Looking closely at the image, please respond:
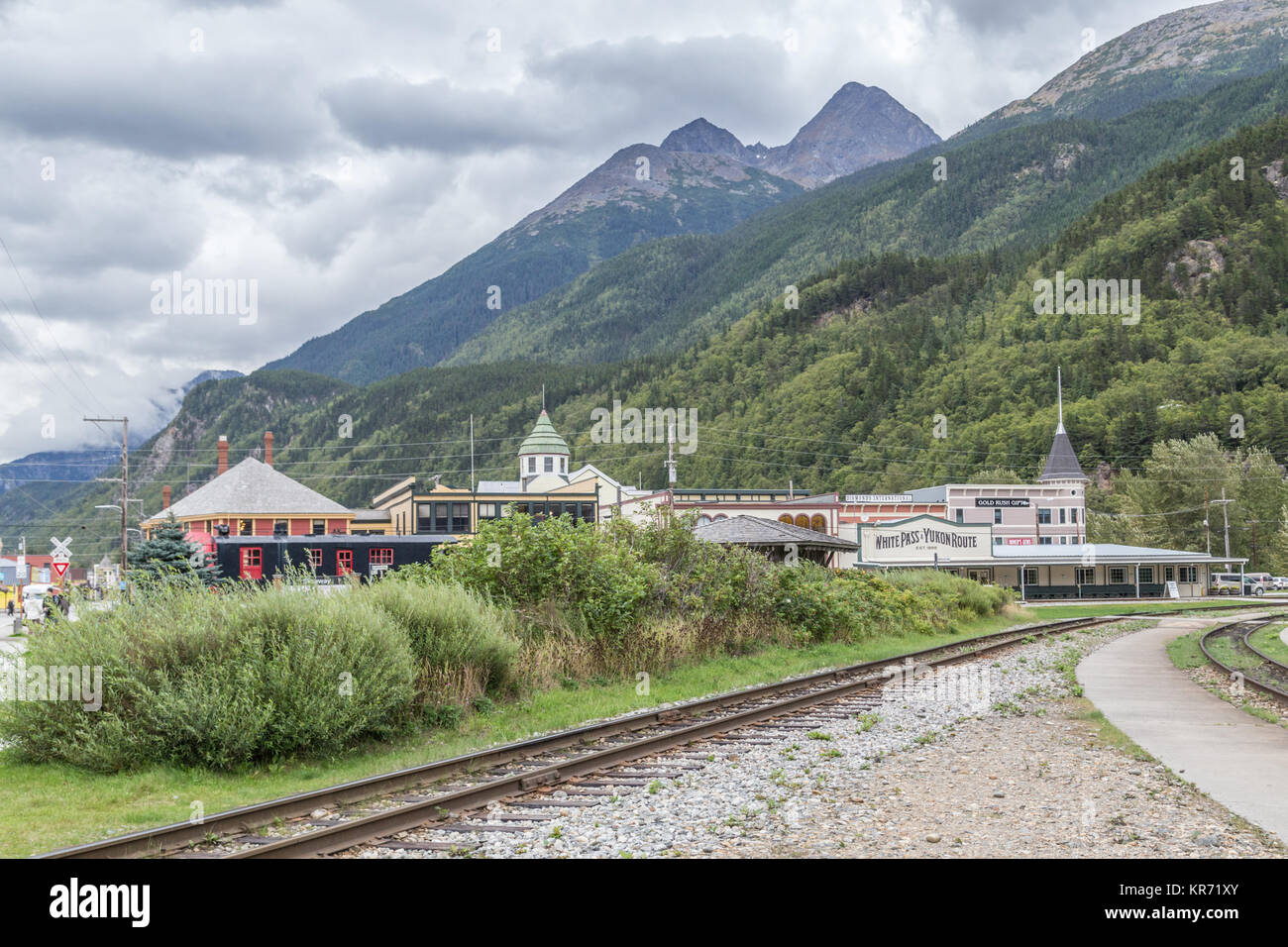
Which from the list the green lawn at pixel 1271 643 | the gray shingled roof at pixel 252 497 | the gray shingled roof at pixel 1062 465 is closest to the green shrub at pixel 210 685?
the green lawn at pixel 1271 643

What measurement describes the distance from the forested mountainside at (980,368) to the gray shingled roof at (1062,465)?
779 inches

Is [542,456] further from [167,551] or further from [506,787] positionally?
[506,787]

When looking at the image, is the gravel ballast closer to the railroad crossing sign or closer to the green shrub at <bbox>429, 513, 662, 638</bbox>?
the green shrub at <bbox>429, 513, 662, 638</bbox>

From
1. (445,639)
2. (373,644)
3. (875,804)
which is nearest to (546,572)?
(445,639)

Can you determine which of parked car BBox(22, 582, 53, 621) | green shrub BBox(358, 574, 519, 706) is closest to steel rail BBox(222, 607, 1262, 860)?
green shrub BBox(358, 574, 519, 706)

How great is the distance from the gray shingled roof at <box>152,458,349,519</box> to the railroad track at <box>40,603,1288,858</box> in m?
78.1

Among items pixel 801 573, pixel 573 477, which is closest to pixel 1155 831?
pixel 801 573

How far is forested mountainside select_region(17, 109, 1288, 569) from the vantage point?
12375cm

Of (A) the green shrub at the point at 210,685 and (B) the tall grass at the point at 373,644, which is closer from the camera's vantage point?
(A) the green shrub at the point at 210,685

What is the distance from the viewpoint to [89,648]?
11.9 m

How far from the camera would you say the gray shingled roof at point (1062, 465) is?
3962 inches

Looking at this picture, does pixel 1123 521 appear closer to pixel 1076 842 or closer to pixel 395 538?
pixel 395 538

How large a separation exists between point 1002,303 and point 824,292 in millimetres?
34417

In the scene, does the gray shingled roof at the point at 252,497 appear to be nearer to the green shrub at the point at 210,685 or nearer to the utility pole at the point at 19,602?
the utility pole at the point at 19,602
